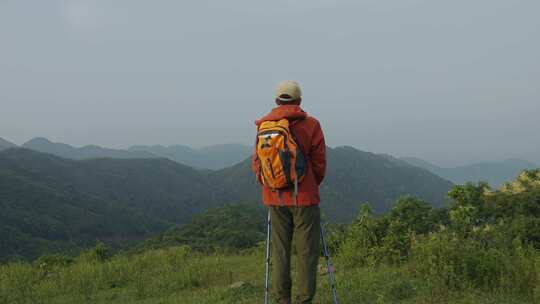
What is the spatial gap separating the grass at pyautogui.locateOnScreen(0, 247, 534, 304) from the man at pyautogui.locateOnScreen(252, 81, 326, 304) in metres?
1.33

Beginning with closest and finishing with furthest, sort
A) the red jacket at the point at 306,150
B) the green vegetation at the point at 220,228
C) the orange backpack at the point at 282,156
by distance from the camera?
the orange backpack at the point at 282,156 < the red jacket at the point at 306,150 < the green vegetation at the point at 220,228

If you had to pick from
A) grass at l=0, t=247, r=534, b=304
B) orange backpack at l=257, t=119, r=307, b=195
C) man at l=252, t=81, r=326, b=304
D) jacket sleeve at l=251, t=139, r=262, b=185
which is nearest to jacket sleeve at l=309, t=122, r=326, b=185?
man at l=252, t=81, r=326, b=304

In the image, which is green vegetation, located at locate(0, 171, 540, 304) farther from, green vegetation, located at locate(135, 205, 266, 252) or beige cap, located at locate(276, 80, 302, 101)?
green vegetation, located at locate(135, 205, 266, 252)

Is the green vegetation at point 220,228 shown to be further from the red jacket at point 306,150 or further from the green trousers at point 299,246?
the red jacket at point 306,150

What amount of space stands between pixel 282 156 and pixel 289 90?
0.86 m

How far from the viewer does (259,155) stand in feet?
17.0

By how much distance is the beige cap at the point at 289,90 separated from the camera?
17.4ft

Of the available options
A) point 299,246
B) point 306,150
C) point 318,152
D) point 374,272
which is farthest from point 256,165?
point 374,272

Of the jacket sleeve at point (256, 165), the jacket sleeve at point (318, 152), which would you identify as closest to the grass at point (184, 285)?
the jacket sleeve at point (318, 152)

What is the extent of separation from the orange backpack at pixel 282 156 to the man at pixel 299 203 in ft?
0.31

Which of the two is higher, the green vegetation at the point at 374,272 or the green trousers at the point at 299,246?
the green trousers at the point at 299,246

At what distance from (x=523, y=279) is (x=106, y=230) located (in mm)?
143703

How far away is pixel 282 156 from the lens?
497 cm

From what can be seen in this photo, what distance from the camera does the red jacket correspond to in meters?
5.08
